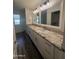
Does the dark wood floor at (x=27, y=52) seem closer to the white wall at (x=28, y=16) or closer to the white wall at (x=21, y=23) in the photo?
the white wall at (x=28, y=16)

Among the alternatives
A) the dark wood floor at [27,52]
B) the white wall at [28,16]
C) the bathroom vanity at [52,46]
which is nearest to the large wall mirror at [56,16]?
the bathroom vanity at [52,46]

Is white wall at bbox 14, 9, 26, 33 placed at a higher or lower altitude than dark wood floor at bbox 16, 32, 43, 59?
higher

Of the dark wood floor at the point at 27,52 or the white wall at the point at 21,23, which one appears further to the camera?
the white wall at the point at 21,23

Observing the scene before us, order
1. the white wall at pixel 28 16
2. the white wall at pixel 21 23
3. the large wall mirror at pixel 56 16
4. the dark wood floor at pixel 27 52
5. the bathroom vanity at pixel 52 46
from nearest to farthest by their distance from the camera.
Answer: the bathroom vanity at pixel 52 46 < the large wall mirror at pixel 56 16 < the dark wood floor at pixel 27 52 < the white wall at pixel 28 16 < the white wall at pixel 21 23

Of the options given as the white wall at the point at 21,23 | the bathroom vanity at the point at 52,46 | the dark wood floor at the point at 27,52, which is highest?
the white wall at the point at 21,23

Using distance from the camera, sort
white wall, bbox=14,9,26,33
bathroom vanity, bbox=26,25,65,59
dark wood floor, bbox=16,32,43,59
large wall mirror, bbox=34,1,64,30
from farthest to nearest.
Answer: white wall, bbox=14,9,26,33 → dark wood floor, bbox=16,32,43,59 → large wall mirror, bbox=34,1,64,30 → bathroom vanity, bbox=26,25,65,59

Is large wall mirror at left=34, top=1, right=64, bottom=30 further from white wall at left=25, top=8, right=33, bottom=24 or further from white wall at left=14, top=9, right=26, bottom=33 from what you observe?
white wall at left=14, top=9, right=26, bottom=33

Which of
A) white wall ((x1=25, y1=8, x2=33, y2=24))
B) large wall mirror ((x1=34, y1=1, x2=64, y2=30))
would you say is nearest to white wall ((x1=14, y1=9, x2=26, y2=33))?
white wall ((x1=25, y1=8, x2=33, y2=24))

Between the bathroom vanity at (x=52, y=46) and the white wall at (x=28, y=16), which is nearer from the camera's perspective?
the bathroom vanity at (x=52, y=46)

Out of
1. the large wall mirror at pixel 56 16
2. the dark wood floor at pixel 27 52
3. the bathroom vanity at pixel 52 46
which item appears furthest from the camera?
the dark wood floor at pixel 27 52

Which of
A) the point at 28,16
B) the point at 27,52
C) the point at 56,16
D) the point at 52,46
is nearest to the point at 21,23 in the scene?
the point at 28,16

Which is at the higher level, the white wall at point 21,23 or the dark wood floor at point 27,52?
the white wall at point 21,23

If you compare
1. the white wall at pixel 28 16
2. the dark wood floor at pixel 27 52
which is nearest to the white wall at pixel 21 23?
the white wall at pixel 28 16
